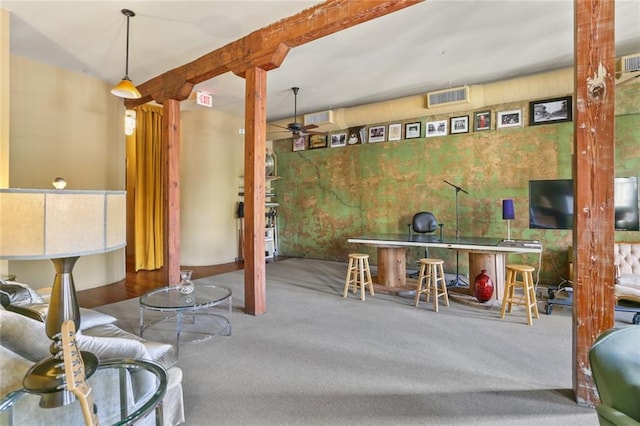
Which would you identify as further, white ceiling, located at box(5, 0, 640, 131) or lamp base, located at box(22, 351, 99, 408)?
white ceiling, located at box(5, 0, 640, 131)

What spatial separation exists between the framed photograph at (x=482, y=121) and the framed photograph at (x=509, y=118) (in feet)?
0.48

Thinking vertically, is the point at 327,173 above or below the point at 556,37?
below

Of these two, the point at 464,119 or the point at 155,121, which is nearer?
the point at 464,119

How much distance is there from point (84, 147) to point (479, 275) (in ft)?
18.4

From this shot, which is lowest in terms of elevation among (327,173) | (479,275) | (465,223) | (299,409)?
(299,409)

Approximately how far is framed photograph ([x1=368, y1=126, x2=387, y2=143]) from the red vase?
134 inches

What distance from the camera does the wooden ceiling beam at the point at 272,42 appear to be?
2730mm

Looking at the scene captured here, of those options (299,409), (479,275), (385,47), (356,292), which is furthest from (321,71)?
(299,409)

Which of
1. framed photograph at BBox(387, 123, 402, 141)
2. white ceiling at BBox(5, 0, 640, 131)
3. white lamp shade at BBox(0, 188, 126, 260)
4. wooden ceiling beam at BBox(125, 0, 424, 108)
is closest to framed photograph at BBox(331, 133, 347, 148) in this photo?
framed photograph at BBox(387, 123, 402, 141)

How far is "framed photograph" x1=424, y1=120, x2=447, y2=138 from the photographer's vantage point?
5719 millimetres

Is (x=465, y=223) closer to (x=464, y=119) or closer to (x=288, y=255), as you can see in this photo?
(x=464, y=119)

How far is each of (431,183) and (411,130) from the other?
1.07 metres

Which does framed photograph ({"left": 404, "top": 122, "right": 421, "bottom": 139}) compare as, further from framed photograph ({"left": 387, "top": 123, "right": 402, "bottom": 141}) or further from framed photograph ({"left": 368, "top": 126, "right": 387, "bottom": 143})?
framed photograph ({"left": 368, "top": 126, "right": 387, "bottom": 143})

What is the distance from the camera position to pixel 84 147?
455cm
